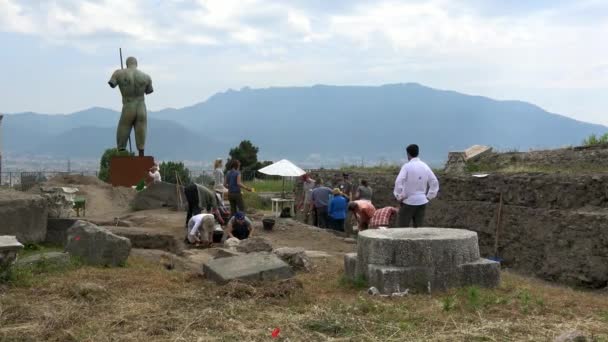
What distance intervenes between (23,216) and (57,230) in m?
0.70

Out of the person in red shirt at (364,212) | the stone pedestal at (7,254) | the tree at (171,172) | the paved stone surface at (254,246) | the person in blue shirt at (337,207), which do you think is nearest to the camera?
the stone pedestal at (7,254)

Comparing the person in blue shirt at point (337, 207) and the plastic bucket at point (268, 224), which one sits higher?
the person in blue shirt at point (337, 207)

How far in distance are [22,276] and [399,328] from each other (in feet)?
13.1

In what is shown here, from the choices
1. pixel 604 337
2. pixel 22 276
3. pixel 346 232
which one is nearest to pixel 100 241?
pixel 22 276

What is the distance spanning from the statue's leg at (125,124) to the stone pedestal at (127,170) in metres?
0.79

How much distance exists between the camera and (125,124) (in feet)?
71.0

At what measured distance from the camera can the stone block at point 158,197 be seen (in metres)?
16.8

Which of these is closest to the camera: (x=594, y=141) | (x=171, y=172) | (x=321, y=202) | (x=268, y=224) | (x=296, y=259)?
(x=296, y=259)

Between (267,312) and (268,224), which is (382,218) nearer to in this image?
(268,224)

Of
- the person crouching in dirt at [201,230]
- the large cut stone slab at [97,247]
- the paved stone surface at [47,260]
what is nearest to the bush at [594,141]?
the person crouching in dirt at [201,230]

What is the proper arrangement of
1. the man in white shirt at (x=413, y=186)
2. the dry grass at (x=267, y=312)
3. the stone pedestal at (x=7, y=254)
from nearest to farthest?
the dry grass at (x=267, y=312) < the stone pedestal at (x=7, y=254) < the man in white shirt at (x=413, y=186)

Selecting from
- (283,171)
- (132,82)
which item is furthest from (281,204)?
(132,82)

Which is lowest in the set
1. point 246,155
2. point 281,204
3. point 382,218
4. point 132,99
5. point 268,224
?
point 281,204

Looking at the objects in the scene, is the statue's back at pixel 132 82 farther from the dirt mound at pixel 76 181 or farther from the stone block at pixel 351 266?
the stone block at pixel 351 266
